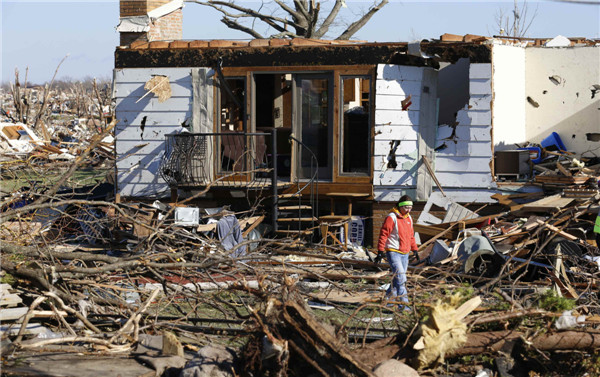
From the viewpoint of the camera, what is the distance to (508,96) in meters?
15.6

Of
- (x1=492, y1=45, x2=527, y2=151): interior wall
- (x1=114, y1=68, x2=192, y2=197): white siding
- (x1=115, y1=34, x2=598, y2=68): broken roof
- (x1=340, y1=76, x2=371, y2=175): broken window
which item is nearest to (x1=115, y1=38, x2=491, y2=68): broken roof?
(x1=115, y1=34, x2=598, y2=68): broken roof

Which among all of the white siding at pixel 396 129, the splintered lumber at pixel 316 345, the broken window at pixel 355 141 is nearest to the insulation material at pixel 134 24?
the broken window at pixel 355 141

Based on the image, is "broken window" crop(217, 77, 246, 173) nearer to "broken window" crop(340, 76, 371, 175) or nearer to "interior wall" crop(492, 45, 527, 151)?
"broken window" crop(340, 76, 371, 175)

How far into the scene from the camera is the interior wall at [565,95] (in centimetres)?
1561

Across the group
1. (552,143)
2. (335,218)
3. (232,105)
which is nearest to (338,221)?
(335,218)

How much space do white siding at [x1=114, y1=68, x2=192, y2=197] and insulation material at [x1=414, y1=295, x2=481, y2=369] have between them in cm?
958

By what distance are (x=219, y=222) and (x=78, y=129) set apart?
26.8 meters

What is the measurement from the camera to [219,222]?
1401cm

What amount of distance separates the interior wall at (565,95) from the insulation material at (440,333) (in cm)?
982

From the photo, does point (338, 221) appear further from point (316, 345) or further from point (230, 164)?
point (316, 345)

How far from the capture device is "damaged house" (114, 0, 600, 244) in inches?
586

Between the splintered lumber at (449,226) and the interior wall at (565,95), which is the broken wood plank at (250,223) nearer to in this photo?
the splintered lumber at (449,226)

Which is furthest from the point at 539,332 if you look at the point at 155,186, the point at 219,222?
the point at 155,186

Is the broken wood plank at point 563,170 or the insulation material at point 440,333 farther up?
the broken wood plank at point 563,170
